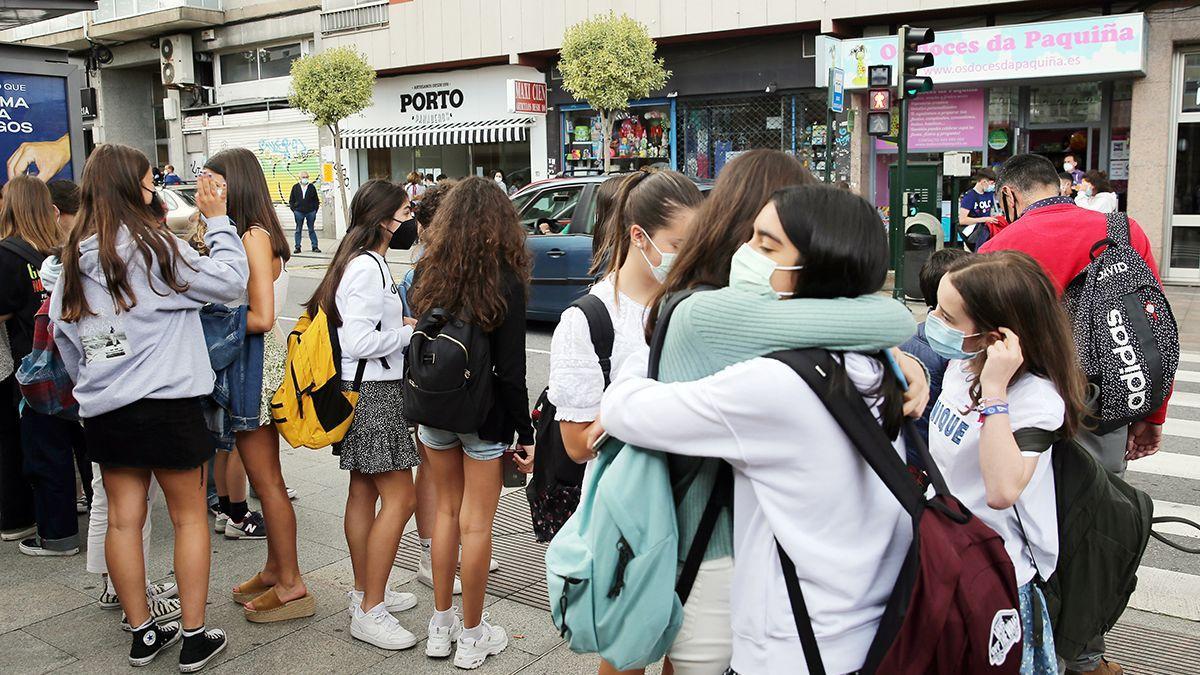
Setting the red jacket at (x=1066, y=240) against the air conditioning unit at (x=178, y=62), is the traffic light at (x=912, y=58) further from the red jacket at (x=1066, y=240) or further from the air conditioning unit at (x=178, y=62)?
the air conditioning unit at (x=178, y=62)

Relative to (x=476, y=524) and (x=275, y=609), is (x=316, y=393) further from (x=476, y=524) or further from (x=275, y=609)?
(x=275, y=609)

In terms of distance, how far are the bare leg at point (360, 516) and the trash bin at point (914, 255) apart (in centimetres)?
1128

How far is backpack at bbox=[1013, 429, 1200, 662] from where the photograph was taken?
257 cm

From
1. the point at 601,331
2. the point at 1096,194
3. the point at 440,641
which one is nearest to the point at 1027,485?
the point at 601,331

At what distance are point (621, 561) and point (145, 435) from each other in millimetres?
2270

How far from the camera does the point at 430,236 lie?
3619mm

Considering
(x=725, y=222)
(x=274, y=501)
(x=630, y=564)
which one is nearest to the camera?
(x=630, y=564)

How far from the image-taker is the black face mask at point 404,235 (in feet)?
13.5

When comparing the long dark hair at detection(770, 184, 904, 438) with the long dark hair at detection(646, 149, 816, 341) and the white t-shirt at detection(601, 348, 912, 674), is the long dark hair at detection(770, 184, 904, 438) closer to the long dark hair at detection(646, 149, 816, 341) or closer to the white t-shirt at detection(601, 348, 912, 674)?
the white t-shirt at detection(601, 348, 912, 674)

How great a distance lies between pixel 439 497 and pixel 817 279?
2.22m

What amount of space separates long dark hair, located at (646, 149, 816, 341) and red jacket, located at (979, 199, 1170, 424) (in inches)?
62.3

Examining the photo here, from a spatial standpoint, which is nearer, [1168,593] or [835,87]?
[1168,593]

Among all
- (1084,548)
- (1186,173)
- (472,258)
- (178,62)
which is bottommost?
(1084,548)

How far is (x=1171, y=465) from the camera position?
654cm
